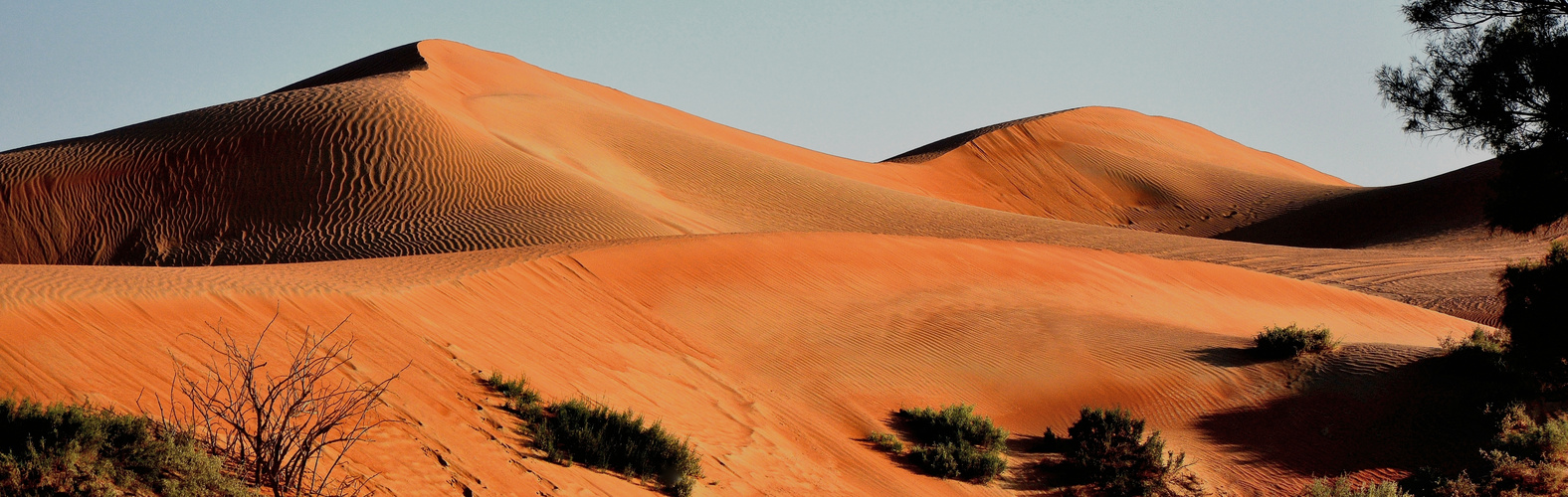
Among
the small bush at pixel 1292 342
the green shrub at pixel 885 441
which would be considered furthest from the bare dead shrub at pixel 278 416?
the small bush at pixel 1292 342

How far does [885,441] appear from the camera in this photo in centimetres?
1042

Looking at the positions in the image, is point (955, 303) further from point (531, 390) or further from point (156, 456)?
point (156, 456)


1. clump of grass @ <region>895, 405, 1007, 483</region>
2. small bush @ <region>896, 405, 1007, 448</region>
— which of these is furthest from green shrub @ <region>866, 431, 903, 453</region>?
small bush @ <region>896, 405, 1007, 448</region>

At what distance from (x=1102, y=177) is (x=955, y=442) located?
3899 centimetres

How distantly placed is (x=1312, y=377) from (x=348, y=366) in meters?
10.2

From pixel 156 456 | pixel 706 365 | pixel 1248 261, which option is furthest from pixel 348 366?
pixel 1248 261

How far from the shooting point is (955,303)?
584 inches

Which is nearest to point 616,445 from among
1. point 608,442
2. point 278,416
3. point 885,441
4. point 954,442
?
point 608,442

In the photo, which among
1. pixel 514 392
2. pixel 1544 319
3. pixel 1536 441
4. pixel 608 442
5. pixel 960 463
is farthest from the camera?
pixel 1544 319

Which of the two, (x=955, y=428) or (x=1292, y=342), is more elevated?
(x=1292, y=342)

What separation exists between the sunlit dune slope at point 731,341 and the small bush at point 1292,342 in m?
0.39

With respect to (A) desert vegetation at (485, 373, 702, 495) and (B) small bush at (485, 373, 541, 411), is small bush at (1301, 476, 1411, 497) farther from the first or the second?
(B) small bush at (485, 373, 541, 411)

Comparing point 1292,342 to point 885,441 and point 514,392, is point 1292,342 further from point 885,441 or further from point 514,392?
→ point 514,392

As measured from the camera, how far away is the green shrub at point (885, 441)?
33.9 ft
